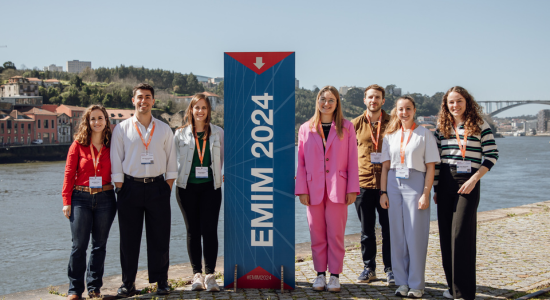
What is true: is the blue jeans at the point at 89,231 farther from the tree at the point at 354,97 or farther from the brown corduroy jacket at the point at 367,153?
the tree at the point at 354,97

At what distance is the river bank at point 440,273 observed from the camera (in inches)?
156

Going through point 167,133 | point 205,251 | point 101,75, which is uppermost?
point 101,75

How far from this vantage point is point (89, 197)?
3.86 metres

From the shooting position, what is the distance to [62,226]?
17.7 meters

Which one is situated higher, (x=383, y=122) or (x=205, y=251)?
(x=383, y=122)

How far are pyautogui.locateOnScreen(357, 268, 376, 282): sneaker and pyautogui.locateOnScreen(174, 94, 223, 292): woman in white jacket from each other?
1.40m

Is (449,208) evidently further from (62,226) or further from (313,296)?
(62,226)

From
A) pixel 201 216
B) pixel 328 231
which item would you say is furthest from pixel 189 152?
pixel 328 231

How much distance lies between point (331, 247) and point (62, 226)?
16390 mm

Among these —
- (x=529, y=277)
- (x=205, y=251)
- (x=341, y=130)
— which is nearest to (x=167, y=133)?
(x=205, y=251)

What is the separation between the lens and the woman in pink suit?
3.97 meters

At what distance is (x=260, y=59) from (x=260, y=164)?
95cm

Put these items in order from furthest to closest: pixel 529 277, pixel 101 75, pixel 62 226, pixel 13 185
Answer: pixel 101 75 < pixel 13 185 < pixel 62 226 < pixel 529 277

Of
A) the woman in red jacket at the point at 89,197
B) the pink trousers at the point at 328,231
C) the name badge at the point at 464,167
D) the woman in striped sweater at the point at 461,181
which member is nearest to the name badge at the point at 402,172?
the woman in striped sweater at the point at 461,181
